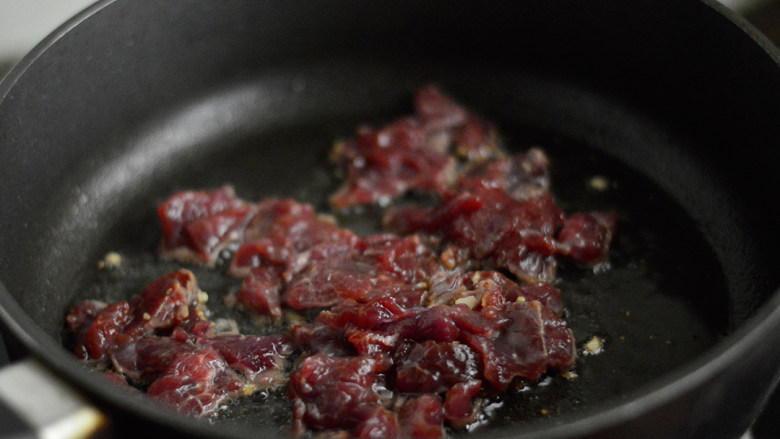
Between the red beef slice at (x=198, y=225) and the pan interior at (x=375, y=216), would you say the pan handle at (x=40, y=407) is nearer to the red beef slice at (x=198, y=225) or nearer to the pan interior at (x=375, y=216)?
the pan interior at (x=375, y=216)

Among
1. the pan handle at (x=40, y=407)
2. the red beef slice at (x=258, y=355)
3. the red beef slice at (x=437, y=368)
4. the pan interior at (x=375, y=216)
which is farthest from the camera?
the pan interior at (x=375, y=216)

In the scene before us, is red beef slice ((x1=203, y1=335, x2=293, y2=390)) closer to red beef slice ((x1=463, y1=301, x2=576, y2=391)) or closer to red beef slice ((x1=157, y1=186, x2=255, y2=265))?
red beef slice ((x1=157, y1=186, x2=255, y2=265))

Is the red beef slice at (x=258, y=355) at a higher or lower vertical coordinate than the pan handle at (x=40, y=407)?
higher

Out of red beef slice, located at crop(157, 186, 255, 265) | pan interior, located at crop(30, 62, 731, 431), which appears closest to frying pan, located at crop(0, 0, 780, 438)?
pan interior, located at crop(30, 62, 731, 431)

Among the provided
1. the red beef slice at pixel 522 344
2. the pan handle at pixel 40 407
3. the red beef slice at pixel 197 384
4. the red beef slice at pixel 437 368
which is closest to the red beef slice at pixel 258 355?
the red beef slice at pixel 197 384

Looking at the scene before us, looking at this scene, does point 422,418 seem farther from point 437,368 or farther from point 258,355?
point 258,355

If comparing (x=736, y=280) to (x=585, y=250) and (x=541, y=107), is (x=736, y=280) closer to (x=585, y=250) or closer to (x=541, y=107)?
(x=585, y=250)
